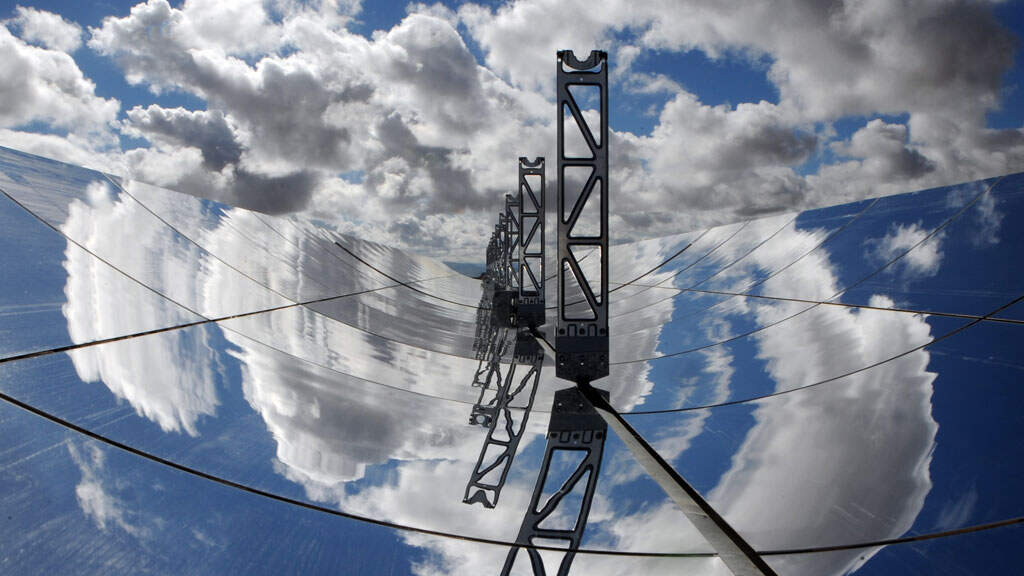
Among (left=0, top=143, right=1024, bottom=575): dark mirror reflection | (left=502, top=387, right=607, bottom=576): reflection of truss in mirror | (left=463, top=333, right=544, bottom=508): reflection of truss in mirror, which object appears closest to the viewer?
(left=0, top=143, right=1024, bottom=575): dark mirror reflection

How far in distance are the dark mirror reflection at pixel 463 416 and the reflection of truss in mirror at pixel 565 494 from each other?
0.06 m

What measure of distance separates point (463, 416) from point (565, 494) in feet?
10.1

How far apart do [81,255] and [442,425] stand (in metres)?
8.27

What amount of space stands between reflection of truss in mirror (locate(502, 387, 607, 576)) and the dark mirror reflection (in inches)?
2.3

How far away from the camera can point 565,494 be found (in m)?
4.30

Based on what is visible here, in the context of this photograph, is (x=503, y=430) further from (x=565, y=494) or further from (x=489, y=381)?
(x=489, y=381)

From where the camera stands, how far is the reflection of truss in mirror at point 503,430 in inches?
183

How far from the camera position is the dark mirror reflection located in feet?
10.8

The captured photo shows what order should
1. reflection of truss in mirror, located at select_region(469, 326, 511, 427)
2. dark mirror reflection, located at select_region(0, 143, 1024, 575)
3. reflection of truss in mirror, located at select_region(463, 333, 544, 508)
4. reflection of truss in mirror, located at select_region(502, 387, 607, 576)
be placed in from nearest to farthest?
dark mirror reflection, located at select_region(0, 143, 1024, 575) < reflection of truss in mirror, located at select_region(502, 387, 607, 576) < reflection of truss in mirror, located at select_region(463, 333, 544, 508) < reflection of truss in mirror, located at select_region(469, 326, 511, 427)

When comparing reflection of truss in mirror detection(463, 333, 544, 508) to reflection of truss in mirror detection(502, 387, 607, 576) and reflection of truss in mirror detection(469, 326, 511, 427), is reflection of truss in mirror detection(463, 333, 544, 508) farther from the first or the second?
reflection of truss in mirror detection(502, 387, 607, 576)

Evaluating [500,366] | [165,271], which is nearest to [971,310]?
[500,366]

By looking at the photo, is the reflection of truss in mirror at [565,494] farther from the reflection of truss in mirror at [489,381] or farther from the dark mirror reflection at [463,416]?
the reflection of truss in mirror at [489,381]

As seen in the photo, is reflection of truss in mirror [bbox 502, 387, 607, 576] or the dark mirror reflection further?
reflection of truss in mirror [bbox 502, 387, 607, 576]

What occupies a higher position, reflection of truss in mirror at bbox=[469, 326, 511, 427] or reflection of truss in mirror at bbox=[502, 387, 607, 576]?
reflection of truss in mirror at bbox=[502, 387, 607, 576]
